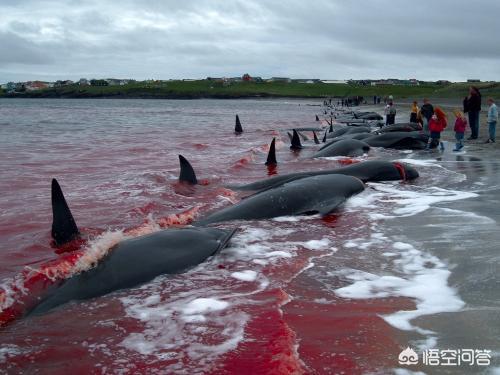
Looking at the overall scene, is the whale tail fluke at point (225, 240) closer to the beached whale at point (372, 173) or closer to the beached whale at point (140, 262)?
the beached whale at point (140, 262)

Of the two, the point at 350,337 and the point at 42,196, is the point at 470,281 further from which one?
the point at 42,196

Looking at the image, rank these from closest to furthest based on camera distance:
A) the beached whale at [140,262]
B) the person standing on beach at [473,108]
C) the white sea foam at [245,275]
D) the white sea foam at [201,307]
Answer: the white sea foam at [201,307] → the beached whale at [140,262] → the white sea foam at [245,275] → the person standing on beach at [473,108]

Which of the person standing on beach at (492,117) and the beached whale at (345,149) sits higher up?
the person standing on beach at (492,117)

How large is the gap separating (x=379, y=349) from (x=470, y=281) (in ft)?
7.09

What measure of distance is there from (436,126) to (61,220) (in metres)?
16.4

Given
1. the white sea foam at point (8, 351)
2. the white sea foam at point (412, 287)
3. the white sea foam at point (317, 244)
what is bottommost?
the white sea foam at point (8, 351)

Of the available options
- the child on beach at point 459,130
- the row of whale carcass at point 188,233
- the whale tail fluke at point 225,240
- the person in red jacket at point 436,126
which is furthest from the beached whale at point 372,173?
the person in red jacket at point 436,126

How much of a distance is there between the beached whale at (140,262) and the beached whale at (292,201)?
2108 mm

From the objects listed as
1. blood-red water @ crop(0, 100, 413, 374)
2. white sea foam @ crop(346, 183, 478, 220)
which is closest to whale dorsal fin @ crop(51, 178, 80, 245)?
blood-red water @ crop(0, 100, 413, 374)

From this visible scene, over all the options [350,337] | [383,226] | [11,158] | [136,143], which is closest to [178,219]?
[383,226]

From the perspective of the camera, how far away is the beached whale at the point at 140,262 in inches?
262

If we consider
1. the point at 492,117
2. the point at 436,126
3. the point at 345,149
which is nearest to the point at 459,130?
the point at 436,126

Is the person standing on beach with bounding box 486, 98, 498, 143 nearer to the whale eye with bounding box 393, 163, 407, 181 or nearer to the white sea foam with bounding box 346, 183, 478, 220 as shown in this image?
the whale eye with bounding box 393, 163, 407, 181

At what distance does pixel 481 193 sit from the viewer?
38.4 ft
